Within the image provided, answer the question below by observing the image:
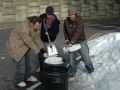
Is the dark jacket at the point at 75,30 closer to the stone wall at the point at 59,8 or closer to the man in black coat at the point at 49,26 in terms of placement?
the man in black coat at the point at 49,26

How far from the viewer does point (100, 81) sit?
1085 cm

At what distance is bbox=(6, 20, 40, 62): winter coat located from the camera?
10125 mm

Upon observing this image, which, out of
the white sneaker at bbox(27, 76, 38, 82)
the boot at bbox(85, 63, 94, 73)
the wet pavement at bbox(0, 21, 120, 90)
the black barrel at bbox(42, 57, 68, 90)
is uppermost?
the black barrel at bbox(42, 57, 68, 90)

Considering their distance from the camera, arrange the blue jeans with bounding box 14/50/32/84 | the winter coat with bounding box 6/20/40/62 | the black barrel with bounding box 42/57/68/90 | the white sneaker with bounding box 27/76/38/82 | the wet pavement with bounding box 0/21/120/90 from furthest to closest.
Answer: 1. the white sneaker with bounding box 27/76/38/82
2. the wet pavement with bounding box 0/21/120/90
3. the blue jeans with bounding box 14/50/32/84
4. the winter coat with bounding box 6/20/40/62
5. the black barrel with bounding box 42/57/68/90

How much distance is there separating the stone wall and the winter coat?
43.0 feet

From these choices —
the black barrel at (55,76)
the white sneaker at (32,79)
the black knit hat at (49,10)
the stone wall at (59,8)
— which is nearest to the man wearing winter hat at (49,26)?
the black knit hat at (49,10)

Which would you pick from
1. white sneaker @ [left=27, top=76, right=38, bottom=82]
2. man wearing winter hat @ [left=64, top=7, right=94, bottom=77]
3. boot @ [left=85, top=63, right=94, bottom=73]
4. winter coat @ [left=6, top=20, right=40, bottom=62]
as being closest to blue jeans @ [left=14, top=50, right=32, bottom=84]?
white sneaker @ [left=27, top=76, right=38, bottom=82]

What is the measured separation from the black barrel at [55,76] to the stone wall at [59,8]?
1409cm

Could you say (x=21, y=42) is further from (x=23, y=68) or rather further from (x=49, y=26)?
(x=49, y=26)

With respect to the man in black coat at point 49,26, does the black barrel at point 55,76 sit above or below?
below

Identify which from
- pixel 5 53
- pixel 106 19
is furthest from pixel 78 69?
pixel 106 19

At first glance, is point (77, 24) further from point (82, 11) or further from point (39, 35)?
point (82, 11)

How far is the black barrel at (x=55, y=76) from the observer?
374 inches

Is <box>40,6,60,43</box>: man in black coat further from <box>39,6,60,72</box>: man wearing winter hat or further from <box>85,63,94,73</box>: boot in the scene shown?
<box>85,63,94,73</box>: boot
